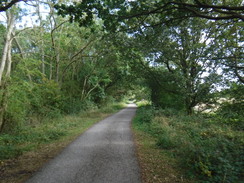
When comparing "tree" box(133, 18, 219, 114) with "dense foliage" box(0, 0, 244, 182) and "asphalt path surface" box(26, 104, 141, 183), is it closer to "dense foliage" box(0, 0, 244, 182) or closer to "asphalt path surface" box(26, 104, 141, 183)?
"dense foliage" box(0, 0, 244, 182)

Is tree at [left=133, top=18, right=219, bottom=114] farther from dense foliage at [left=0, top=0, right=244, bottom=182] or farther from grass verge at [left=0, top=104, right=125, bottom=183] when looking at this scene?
grass verge at [left=0, top=104, right=125, bottom=183]

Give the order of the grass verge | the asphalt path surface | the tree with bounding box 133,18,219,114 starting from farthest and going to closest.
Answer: the tree with bounding box 133,18,219,114, the grass verge, the asphalt path surface

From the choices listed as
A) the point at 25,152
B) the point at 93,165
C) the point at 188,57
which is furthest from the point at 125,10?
the point at 188,57

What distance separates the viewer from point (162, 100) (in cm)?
1922

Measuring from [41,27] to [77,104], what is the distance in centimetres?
944

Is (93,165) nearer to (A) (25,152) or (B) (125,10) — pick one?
(A) (25,152)

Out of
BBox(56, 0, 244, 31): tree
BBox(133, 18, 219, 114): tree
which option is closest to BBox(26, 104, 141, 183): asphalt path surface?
BBox(56, 0, 244, 31): tree

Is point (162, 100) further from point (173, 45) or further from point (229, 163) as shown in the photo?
point (229, 163)

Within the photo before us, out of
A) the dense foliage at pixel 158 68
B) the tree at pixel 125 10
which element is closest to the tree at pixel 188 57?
the dense foliage at pixel 158 68

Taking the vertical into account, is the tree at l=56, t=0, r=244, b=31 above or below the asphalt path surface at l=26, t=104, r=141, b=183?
above

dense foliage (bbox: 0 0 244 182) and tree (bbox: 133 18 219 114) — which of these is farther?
tree (bbox: 133 18 219 114)

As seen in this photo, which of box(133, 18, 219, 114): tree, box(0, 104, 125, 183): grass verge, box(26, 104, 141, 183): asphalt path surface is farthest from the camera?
box(133, 18, 219, 114): tree

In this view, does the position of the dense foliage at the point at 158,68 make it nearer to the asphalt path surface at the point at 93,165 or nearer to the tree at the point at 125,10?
the tree at the point at 125,10

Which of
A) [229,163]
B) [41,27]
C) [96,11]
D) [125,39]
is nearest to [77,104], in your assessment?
[41,27]
